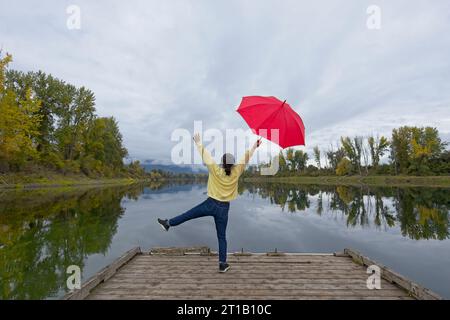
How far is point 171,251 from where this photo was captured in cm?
593

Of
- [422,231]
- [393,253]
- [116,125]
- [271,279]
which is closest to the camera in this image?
[271,279]

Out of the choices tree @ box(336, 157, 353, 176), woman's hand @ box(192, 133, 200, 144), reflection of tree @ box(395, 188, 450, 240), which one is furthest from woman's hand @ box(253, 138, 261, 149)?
tree @ box(336, 157, 353, 176)

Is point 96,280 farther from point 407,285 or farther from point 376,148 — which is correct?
point 376,148

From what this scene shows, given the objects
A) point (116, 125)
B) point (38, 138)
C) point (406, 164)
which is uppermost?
point (116, 125)

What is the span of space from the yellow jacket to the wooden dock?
1.48 meters

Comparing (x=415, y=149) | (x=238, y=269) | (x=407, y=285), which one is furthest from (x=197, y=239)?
(x=415, y=149)

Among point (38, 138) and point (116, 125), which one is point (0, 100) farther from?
point (116, 125)

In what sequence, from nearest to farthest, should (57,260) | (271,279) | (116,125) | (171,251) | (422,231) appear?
(271,279), (171,251), (57,260), (422,231), (116,125)

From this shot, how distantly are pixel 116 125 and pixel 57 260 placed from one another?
247ft

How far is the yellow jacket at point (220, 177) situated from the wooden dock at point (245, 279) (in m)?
1.48

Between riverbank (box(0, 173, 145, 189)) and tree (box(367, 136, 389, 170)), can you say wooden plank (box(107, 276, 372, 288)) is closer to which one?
riverbank (box(0, 173, 145, 189))

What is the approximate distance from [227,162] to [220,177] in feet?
1.00

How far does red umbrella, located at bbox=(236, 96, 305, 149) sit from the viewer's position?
412 centimetres
